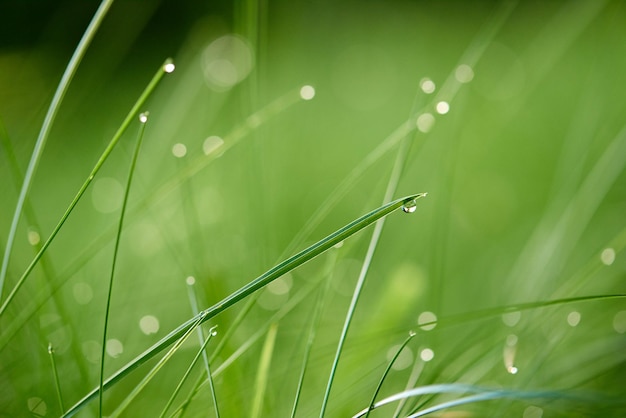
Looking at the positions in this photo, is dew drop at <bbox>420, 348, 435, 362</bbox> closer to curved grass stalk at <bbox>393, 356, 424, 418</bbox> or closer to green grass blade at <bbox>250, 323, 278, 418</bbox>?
curved grass stalk at <bbox>393, 356, 424, 418</bbox>

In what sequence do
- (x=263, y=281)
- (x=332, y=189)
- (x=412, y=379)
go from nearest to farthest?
1. (x=263, y=281)
2. (x=412, y=379)
3. (x=332, y=189)

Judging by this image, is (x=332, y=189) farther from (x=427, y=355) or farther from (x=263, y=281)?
(x=263, y=281)

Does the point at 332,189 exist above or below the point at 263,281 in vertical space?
above

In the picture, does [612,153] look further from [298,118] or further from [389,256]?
[298,118]

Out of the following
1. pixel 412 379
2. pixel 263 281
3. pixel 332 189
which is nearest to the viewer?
pixel 263 281

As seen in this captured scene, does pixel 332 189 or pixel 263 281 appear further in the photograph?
pixel 332 189

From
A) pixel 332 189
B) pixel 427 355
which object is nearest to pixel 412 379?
pixel 427 355

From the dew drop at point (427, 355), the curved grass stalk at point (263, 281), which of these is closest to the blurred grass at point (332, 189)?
the dew drop at point (427, 355)

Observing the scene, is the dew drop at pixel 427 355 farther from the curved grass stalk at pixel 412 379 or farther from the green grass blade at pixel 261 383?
the green grass blade at pixel 261 383

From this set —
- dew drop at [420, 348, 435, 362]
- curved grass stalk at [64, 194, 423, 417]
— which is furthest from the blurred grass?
curved grass stalk at [64, 194, 423, 417]
